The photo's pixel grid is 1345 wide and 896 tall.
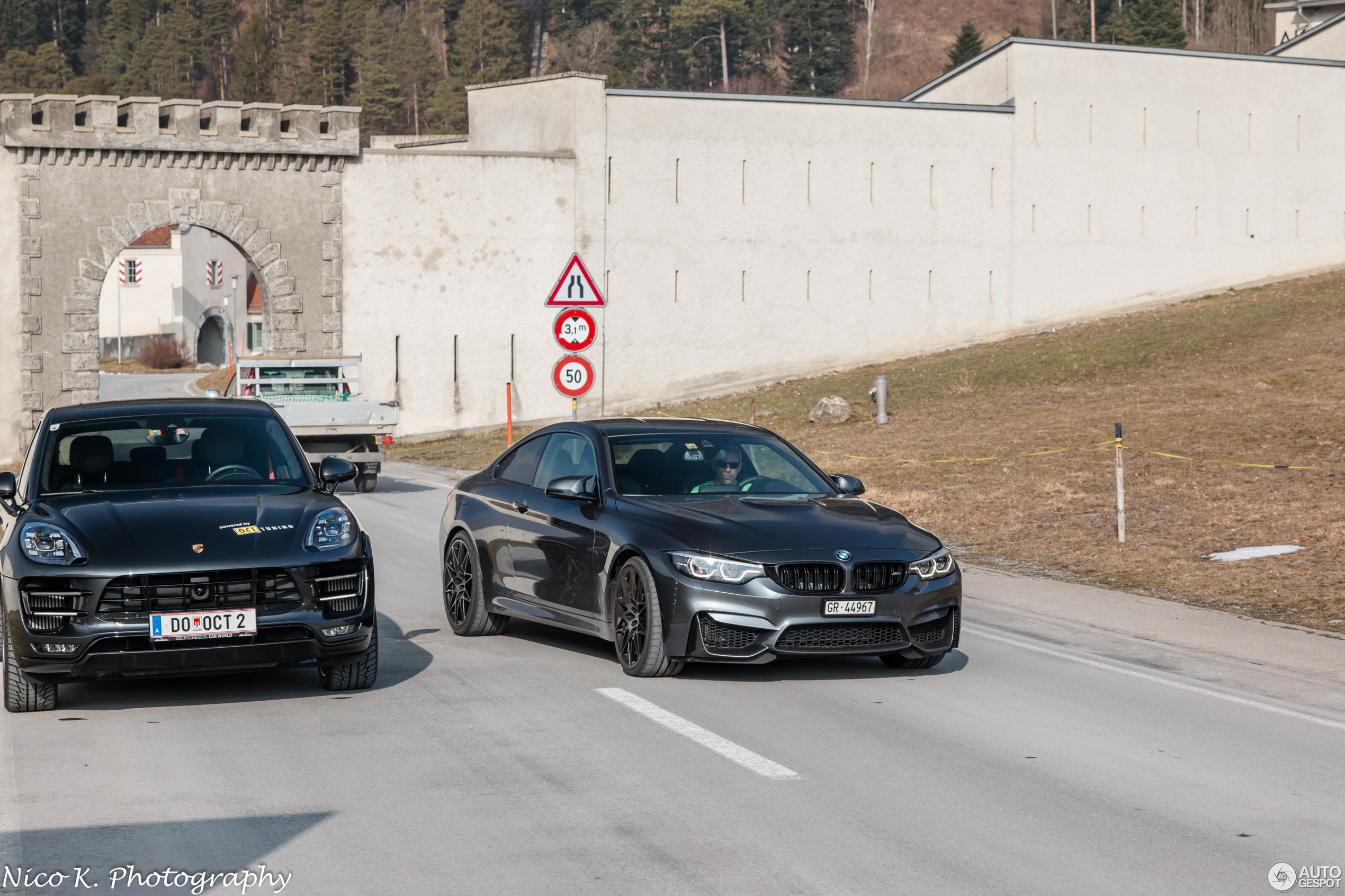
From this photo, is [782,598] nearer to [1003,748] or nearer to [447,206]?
[1003,748]

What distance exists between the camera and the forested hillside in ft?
362

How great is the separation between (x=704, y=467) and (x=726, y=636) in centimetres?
156

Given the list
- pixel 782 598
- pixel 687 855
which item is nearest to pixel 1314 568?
pixel 782 598

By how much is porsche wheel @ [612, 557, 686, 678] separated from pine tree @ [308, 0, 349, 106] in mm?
107456

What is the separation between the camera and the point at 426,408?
4009cm

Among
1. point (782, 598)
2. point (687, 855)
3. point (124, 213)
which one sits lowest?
point (687, 855)

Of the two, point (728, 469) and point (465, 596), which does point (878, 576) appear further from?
point (465, 596)

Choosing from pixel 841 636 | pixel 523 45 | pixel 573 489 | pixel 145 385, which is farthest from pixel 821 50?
pixel 841 636

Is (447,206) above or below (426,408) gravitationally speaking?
above

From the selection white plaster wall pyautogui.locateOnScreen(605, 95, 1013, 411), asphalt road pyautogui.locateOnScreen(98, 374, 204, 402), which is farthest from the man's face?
asphalt road pyautogui.locateOnScreen(98, 374, 204, 402)

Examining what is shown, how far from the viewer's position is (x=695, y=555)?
8.65 m

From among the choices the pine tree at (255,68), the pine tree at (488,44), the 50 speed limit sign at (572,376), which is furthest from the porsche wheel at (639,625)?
the pine tree at (255,68)

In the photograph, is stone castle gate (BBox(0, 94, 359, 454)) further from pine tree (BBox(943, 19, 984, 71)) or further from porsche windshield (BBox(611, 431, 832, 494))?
pine tree (BBox(943, 19, 984, 71))

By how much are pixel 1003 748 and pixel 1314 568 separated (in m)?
7.26
